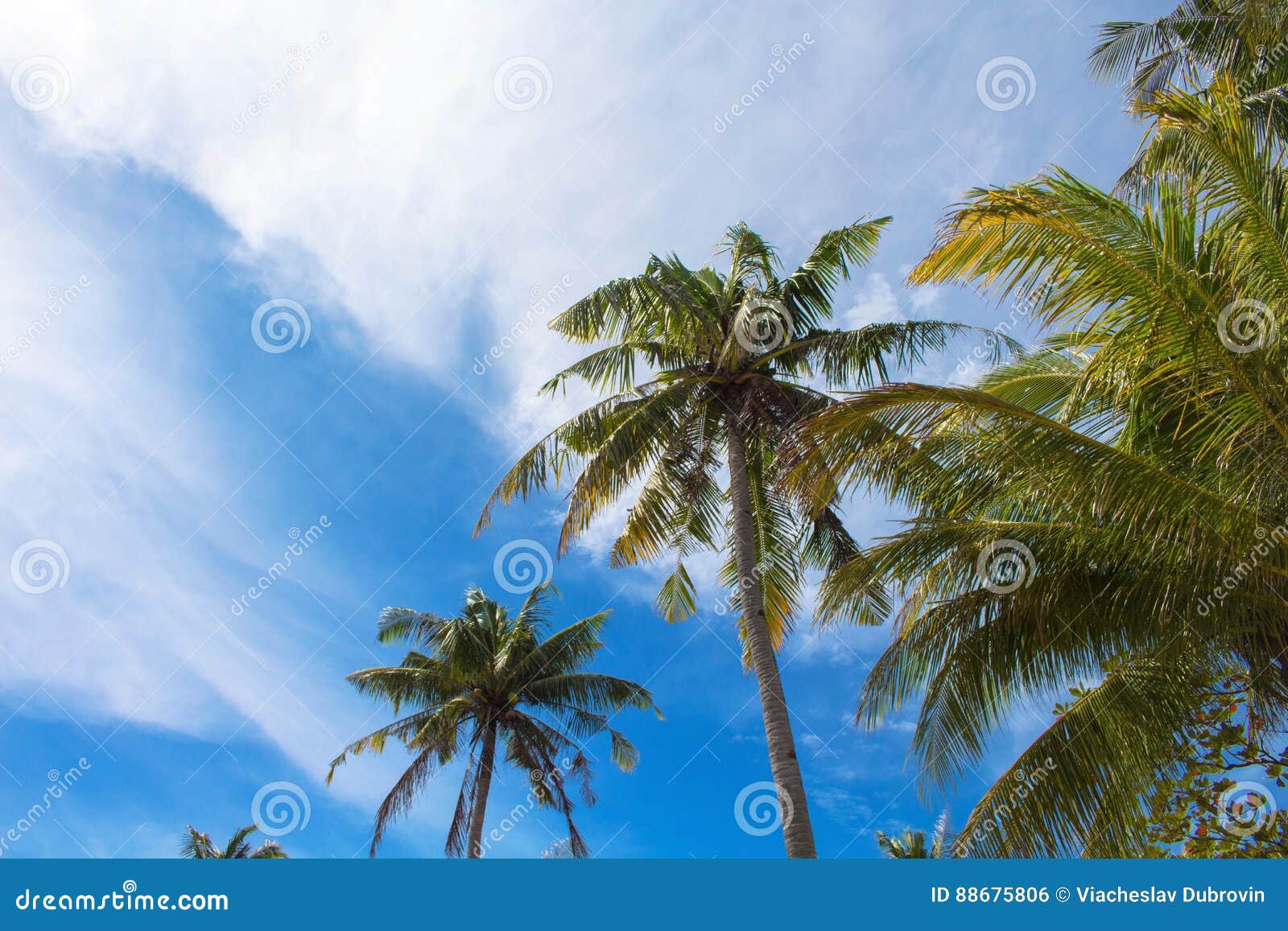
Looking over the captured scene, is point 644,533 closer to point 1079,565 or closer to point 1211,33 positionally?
point 1079,565

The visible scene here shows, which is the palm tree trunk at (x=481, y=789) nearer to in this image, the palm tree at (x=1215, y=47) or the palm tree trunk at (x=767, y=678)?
the palm tree trunk at (x=767, y=678)

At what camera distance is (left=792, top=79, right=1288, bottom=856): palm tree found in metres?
5.53

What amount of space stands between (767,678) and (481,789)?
1102cm

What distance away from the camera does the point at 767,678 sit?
10.1 metres

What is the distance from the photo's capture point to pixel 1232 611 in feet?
20.0

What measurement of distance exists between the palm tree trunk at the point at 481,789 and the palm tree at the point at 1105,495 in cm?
1257

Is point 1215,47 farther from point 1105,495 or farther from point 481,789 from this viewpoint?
point 481,789

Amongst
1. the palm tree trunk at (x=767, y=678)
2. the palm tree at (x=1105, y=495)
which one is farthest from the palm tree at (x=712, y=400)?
the palm tree at (x=1105, y=495)

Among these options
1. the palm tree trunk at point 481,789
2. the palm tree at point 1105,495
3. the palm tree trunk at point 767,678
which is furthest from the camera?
the palm tree trunk at point 481,789

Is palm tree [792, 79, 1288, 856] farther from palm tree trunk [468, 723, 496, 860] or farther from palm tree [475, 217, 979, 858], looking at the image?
palm tree trunk [468, 723, 496, 860]

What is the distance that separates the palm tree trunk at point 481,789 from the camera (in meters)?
17.9

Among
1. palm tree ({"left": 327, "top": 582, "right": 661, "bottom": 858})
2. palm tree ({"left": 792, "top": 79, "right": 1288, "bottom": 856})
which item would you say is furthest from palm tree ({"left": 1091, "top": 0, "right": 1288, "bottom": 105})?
palm tree ({"left": 327, "top": 582, "right": 661, "bottom": 858})

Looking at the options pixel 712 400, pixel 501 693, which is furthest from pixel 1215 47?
pixel 501 693

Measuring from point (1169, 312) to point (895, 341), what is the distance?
7.08 metres
